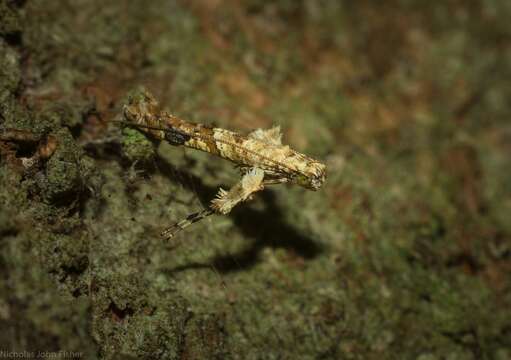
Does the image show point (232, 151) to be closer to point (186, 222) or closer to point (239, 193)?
point (239, 193)

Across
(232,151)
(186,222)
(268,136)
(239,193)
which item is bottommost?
(186,222)

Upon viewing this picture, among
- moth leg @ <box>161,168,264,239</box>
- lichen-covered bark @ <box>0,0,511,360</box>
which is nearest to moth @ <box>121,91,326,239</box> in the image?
moth leg @ <box>161,168,264,239</box>

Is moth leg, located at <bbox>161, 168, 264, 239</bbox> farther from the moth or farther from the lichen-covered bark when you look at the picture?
the lichen-covered bark

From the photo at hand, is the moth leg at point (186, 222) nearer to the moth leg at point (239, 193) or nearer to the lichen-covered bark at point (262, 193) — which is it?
the moth leg at point (239, 193)

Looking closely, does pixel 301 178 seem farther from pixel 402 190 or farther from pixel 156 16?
pixel 156 16

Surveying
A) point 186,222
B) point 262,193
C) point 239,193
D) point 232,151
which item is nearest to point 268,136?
point 232,151

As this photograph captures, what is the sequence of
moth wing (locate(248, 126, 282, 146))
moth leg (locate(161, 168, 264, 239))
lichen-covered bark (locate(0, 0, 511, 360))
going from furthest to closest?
moth wing (locate(248, 126, 282, 146)) < moth leg (locate(161, 168, 264, 239)) < lichen-covered bark (locate(0, 0, 511, 360))

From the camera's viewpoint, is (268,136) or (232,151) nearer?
(232,151)
